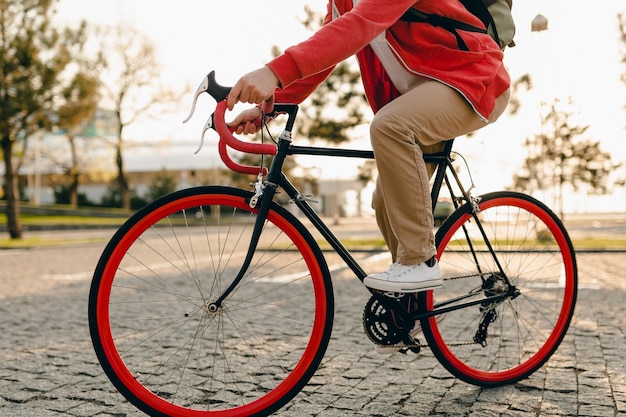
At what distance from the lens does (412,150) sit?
2441 mm

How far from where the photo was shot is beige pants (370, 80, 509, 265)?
7.95 feet

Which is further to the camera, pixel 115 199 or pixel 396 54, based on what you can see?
pixel 115 199

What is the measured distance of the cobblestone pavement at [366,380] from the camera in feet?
8.91

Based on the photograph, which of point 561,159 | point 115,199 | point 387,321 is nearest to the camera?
→ point 387,321

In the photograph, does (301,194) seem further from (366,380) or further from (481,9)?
(366,380)

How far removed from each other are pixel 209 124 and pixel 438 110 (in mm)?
821

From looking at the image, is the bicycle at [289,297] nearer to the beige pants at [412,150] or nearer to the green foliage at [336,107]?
the beige pants at [412,150]

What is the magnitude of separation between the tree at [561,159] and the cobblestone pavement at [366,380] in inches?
564

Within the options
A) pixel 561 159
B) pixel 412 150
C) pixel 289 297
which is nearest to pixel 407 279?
pixel 412 150

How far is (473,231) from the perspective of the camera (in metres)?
2.98

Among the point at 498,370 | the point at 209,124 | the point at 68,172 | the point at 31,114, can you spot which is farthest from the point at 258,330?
the point at 68,172

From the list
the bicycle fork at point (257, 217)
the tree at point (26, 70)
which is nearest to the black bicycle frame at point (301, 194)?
the bicycle fork at point (257, 217)

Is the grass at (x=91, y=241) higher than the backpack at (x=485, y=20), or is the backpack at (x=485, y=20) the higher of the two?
the backpack at (x=485, y=20)

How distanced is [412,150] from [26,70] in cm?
2021
